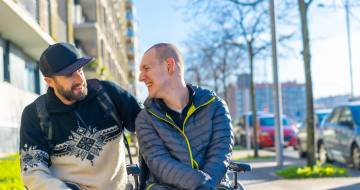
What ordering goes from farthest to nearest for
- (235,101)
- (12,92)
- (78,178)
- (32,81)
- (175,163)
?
(235,101)
(32,81)
(12,92)
(78,178)
(175,163)

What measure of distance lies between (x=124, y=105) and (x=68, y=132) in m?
0.44

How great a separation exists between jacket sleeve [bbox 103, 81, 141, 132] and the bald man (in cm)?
32

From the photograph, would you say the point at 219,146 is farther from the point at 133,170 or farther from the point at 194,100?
the point at 133,170

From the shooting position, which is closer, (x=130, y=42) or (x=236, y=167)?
(x=236, y=167)

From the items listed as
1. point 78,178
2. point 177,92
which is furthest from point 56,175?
point 177,92

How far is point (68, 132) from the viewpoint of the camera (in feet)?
12.4

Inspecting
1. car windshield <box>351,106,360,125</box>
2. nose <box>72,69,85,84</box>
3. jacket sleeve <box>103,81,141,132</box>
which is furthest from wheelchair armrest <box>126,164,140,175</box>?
car windshield <box>351,106,360,125</box>

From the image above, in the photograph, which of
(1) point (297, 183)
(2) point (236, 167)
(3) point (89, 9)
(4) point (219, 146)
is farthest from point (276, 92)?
(3) point (89, 9)

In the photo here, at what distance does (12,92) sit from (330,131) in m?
11.8

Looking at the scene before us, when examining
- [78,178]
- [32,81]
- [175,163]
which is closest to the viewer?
[175,163]

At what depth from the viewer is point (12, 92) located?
2142 centimetres

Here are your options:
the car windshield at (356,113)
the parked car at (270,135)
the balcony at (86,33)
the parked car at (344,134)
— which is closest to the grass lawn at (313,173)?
the parked car at (344,134)

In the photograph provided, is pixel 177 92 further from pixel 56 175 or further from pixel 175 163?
pixel 56 175

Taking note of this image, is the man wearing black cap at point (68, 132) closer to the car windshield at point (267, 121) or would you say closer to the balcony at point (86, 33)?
the car windshield at point (267, 121)
